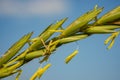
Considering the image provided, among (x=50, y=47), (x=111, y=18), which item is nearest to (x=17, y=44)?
(x=50, y=47)

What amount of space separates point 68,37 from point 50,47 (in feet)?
0.29

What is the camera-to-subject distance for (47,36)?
2.48 ft

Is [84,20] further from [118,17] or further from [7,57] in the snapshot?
[7,57]

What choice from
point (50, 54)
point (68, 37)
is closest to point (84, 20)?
point (68, 37)

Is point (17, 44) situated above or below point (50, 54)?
above

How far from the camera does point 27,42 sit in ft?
2.60

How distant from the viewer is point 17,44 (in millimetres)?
796

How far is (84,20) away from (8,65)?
369mm

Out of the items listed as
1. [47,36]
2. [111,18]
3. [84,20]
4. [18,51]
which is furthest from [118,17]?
[18,51]

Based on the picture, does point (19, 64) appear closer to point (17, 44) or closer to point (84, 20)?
point (17, 44)

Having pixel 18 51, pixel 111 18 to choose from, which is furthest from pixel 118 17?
pixel 18 51

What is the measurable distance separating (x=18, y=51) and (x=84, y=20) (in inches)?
12.1

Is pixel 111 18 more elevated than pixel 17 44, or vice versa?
pixel 17 44

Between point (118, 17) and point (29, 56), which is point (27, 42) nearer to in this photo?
point (29, 56)
